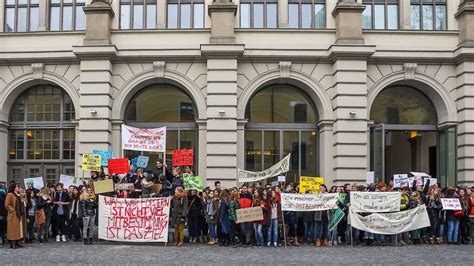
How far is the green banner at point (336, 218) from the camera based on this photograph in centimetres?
1881

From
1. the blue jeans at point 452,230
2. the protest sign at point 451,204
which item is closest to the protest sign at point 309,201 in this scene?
the protest sign at point 451,204

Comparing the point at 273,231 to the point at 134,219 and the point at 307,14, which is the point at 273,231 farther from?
the point at 307,14

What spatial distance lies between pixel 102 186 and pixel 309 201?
6.53 meters

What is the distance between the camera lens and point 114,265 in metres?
14.4

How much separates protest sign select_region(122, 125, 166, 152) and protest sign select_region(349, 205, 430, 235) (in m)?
7.52

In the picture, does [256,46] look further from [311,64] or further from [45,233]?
[45,233]

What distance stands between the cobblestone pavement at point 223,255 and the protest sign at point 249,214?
890 millimetres

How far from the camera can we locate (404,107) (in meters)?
26.7

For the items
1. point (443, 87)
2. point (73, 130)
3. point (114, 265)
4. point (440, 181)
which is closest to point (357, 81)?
point (443, 87)

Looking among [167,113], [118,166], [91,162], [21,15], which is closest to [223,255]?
[118,166]

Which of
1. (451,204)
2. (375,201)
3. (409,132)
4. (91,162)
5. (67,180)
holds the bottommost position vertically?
(451,204)

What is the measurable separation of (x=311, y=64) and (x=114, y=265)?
13679 mm

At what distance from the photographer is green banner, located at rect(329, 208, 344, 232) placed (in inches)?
→ 741

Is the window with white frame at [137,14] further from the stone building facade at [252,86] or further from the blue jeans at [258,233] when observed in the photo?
the blue jeans at [258,233]
